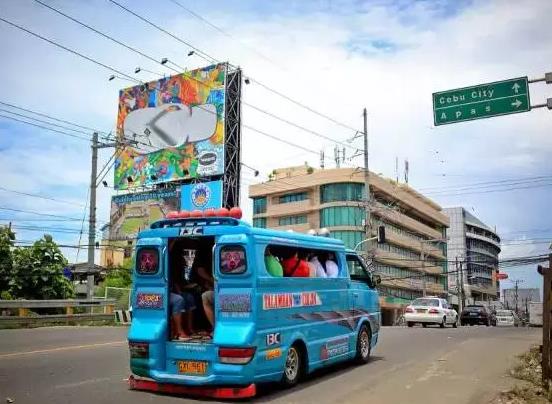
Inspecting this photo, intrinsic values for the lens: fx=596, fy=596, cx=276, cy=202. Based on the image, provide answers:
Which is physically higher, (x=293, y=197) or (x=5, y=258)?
(x=293, y=197)

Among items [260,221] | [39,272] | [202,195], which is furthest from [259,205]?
[39,272]

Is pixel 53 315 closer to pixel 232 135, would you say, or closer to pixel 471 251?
pixel 232 135

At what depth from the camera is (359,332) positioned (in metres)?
12.2

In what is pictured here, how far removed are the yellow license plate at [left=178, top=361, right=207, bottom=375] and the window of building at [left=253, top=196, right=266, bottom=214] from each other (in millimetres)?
66348

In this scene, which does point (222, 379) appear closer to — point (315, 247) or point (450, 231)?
point (315, 247)

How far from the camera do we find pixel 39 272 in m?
33.2

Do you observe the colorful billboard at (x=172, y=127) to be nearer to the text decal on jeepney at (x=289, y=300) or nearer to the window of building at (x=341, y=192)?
the window of building at (x=341, y=192)

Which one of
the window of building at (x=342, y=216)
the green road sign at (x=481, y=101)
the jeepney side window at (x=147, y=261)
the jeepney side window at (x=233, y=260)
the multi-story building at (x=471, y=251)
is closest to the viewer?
the jeepney side window at (x=233, y=260)

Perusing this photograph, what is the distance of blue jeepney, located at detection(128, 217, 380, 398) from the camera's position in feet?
27.9

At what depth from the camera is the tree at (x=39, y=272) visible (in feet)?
108

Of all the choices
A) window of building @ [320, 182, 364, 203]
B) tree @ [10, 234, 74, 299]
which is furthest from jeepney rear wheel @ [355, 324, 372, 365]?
window of building @ [320, 182, 364, 203]

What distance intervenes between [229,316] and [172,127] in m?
40.2

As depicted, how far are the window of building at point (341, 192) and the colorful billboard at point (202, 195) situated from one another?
2378 cm

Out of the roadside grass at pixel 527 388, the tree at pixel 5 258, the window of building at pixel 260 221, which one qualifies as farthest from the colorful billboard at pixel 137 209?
the roadside grass at pixel 527 388
